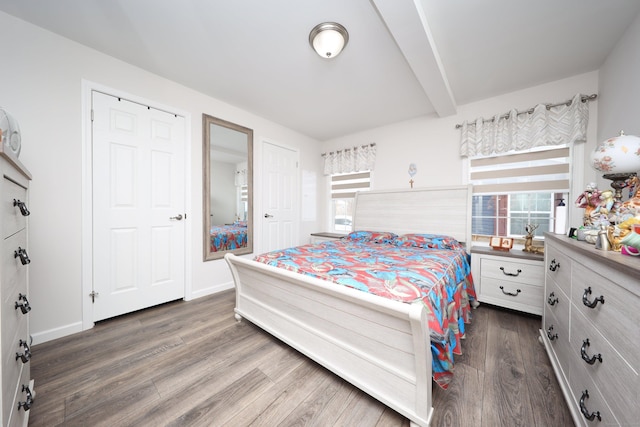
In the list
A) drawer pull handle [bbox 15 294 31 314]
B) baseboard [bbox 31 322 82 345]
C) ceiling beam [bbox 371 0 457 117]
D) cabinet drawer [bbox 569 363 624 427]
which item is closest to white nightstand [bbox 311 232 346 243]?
ceiling beam [bbox 371 0 457 117]

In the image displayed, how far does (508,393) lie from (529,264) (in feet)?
4.41

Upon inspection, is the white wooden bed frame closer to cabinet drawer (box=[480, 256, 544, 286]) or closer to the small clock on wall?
cabinet drawer (box=[480, 256, 544, 286])

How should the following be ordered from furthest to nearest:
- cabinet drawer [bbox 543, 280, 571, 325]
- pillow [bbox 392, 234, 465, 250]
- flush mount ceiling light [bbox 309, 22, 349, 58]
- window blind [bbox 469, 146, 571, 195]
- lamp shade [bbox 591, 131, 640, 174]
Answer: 1. pillow [bbox 392, 234, 465, 250]
2. window blind [bbox 469, 146, 571, 195]
3. flush mount ceiling light [bbox 309, 22, 349, 58]
4. cabinet drawer [bbox 543, 280, 571, 325]
5. lamp shade [bbox 591, 131, 640, 174]

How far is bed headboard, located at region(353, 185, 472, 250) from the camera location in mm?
2744

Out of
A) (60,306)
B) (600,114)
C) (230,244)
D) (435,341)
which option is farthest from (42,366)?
(600,114)

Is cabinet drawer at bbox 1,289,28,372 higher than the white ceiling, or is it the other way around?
the white ceiling

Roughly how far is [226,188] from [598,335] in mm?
3198

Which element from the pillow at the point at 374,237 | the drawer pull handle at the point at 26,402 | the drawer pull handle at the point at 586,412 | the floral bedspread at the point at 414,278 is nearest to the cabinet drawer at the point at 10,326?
the drawer pull handle at the point at 26,402

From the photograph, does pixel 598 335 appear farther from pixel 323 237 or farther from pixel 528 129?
pixel 323 237

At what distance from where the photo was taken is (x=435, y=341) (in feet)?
3.66

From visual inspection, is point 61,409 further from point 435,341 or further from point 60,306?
point 435,341

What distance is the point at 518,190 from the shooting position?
2.54m

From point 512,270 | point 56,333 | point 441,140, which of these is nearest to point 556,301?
point 512,270

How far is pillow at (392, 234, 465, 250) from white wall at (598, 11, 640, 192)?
1253 millimetres
